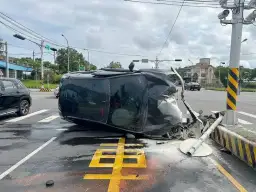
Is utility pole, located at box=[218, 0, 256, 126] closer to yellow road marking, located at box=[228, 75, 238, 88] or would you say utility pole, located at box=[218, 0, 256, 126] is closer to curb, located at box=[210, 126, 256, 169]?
yellow road marking, located at box=[228, 75, 238, 88]

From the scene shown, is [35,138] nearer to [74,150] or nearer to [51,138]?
[51,138]

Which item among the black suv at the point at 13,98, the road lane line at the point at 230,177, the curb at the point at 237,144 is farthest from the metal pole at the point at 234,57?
the black suv at the point at 13,98

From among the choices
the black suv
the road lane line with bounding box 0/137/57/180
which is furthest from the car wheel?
the road lane line with bounding box 0/137/57/180

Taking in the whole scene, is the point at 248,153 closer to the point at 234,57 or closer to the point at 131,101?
the point at 131,101

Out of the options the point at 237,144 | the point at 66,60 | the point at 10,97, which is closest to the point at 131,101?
the point at 237,144

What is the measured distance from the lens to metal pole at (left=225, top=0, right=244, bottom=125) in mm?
8117

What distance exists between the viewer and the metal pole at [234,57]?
8.12 metres

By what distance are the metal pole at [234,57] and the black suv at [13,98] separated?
820 centimetres

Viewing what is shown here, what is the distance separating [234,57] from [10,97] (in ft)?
28.1

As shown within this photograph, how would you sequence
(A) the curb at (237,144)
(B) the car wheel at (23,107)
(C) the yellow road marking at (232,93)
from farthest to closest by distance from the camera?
1. (B) the car wheel at (23,107)
2. (C) the yellow road marking at (232,93)
3. (A) the curb at (237,144)

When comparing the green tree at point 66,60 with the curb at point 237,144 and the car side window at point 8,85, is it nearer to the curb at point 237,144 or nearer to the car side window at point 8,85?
the car side window at point 8,85

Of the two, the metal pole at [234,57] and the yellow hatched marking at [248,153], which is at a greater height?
the metal pole at [234,57]

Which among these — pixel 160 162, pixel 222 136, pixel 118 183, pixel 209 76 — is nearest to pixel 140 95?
pixel 160 162

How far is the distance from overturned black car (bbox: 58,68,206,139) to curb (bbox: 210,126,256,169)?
0.85 metres
